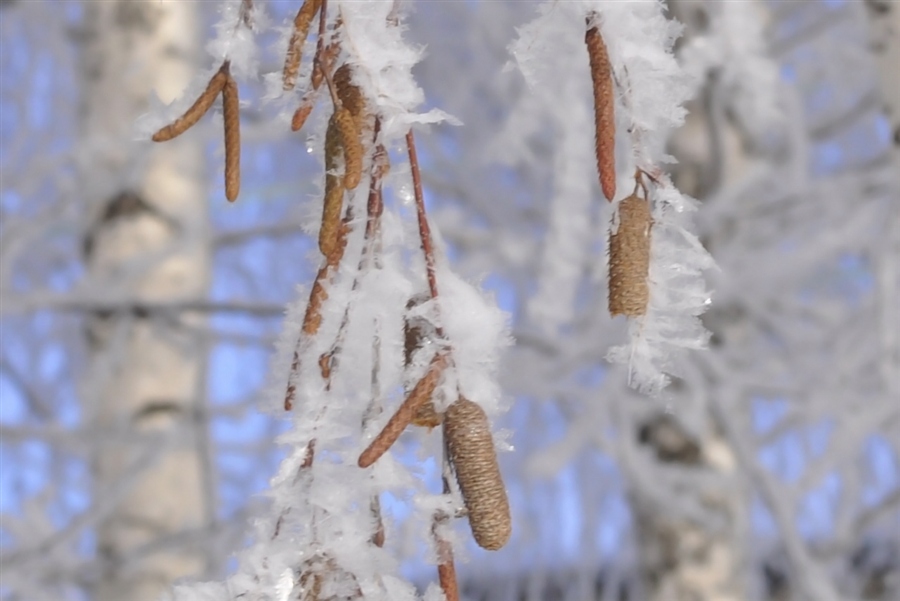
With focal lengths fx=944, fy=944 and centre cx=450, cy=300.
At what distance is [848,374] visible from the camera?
7.84 ft

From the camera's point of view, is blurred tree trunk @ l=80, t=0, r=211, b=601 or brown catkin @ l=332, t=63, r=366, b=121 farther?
blurred tree trunk @ l=80, t=0, r=211, b=601

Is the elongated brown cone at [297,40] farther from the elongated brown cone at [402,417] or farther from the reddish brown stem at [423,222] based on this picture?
the elongated brown cone at [402,417]

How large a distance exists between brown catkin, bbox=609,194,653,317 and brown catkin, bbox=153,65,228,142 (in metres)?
0.28

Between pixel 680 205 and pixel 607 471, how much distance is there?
2.84m

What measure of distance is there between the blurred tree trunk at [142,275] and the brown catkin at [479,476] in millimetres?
1578

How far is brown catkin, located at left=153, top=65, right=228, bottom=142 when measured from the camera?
618 mm

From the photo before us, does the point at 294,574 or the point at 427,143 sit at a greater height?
the point at 427,143

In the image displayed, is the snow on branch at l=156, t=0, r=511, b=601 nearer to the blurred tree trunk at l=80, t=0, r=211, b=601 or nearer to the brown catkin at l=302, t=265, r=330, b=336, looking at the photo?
the brown catkin at l=302, t=265, r=330, b=336

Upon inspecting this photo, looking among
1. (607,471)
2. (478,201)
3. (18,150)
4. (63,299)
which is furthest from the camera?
(607,471)

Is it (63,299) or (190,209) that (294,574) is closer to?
(63,299)

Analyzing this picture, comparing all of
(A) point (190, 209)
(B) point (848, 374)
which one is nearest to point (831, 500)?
(B) point (848, 374)

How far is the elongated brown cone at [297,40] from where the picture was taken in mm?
584

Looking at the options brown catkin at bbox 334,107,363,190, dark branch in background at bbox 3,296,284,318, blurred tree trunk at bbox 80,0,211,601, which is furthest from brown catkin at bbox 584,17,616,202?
blurred tree trunk at bbox 80,0,211,601

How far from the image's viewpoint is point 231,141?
63 cm
